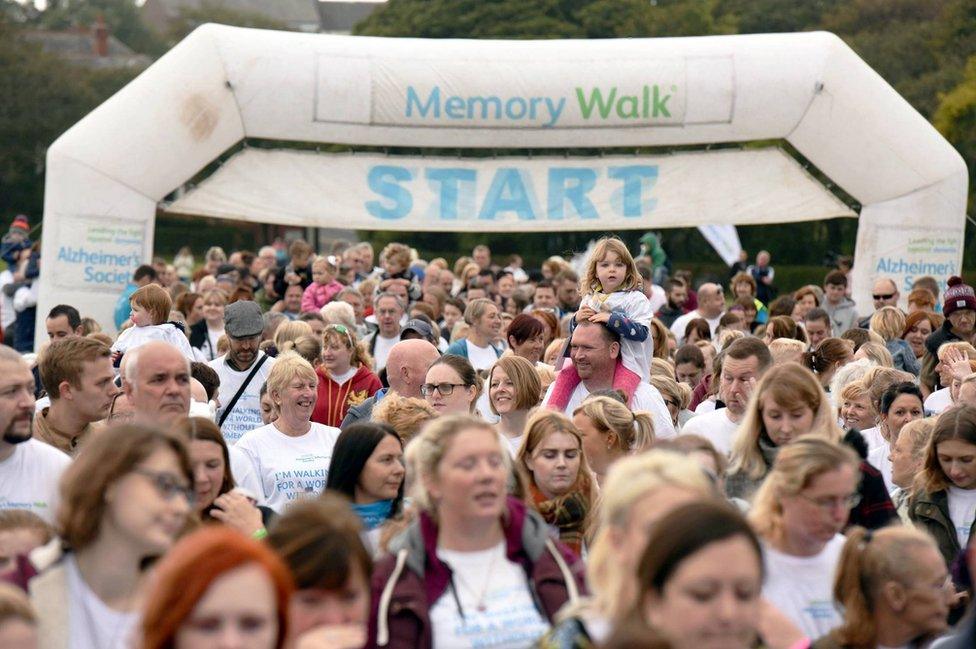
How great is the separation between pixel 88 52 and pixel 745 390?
9395cm

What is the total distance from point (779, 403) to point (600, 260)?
308 centimetres

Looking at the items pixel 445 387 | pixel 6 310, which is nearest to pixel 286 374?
pixel 445 387

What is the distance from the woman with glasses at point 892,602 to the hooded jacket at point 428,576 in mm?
789

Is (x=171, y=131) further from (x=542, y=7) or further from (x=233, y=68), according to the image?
(x=542, y=7)

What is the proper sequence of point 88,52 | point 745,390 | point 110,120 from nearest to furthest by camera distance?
point 745,390 → point 110,120 → point 88,52

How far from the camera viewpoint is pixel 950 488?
7020mm

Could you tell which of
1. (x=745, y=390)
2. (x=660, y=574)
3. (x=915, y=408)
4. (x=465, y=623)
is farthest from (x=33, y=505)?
(x=915, y=408)

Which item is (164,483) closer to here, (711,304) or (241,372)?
(241,372)

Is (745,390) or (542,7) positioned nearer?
(745,390)

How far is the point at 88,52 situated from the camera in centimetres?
9700

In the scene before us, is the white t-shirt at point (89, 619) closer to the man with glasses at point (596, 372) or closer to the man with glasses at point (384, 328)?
the man with glasses at point (596, 372)

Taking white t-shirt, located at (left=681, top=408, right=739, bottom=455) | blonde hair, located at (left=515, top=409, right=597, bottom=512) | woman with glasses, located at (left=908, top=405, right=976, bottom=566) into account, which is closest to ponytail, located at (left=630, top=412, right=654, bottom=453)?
white t-shirt, located at (left=681, top=408, right=739, bottom=455)

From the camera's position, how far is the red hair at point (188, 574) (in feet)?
10.6

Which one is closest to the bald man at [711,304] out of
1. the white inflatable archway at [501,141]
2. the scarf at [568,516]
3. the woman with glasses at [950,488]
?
the white inflatable archway at [501,141]
